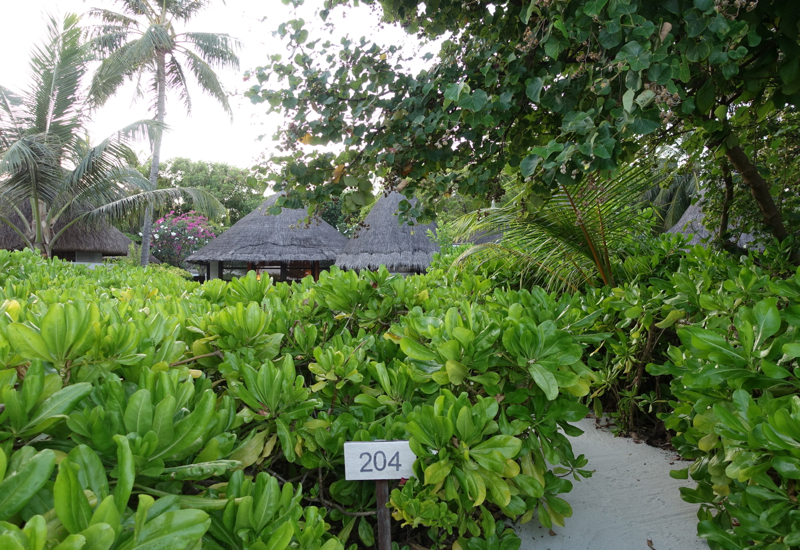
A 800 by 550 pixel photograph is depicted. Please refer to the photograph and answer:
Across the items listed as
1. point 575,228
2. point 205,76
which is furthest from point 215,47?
point 575,228

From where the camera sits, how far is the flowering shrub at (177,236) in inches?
842

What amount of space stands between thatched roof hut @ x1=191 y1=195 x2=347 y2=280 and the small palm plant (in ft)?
43.3

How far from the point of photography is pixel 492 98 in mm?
1843

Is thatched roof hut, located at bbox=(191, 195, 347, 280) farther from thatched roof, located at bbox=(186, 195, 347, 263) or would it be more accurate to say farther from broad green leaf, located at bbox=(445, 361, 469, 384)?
broad green leaf, located at bbox=(445, 361, 469, 384)

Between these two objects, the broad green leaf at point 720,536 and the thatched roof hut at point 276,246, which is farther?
the thatched roof hut at point 276,246

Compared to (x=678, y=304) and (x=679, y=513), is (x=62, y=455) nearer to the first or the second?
(x=678, y=304)

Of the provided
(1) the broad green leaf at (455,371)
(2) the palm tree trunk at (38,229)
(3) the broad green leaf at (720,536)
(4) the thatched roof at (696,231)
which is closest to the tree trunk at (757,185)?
(4) the thatched roof at (696,231)

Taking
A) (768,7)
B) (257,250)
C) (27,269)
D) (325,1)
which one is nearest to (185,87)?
(257,250)

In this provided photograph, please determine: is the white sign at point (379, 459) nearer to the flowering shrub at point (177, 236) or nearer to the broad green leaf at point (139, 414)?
the broad green leaf at point (139, 414)

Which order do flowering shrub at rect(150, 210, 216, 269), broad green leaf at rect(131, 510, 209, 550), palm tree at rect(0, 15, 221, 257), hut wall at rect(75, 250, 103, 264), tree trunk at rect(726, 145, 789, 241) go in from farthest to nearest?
flowering shrub at rect(150, 210, 216, 269) → hut wall at rect(75, 250, 103, 264) → palm tree at rect(0, 15, 221, 257) → tree trunk at rect(726, 145, 789, 241) → broad green leaf at rect(131, 510, 209, 550)

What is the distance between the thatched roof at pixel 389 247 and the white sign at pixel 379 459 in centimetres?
1313

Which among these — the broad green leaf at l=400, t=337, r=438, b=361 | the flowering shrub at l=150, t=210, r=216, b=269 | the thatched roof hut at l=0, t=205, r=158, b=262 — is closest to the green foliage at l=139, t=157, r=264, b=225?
the flowering shrub at l=150, t=210, r=216, b=269

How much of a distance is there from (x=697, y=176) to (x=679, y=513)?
9.15 ft

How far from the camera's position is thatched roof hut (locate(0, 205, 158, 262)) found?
53.2 ft
